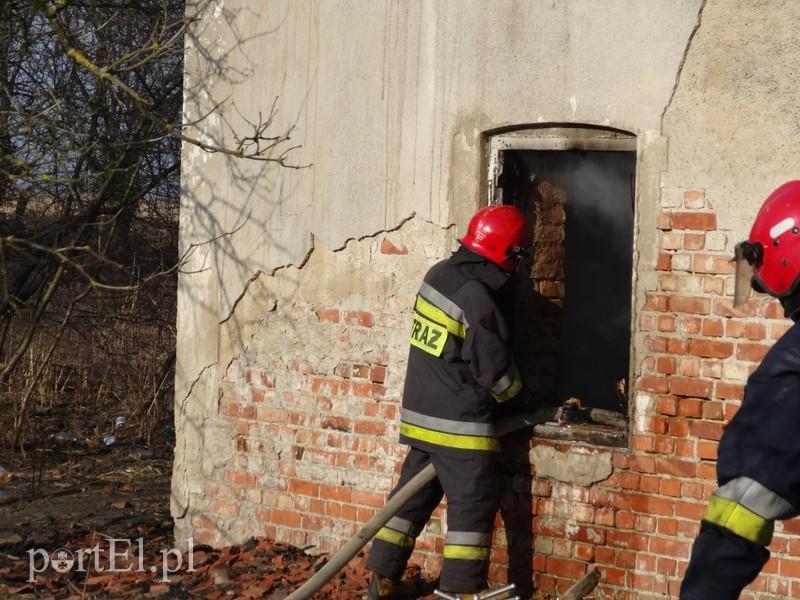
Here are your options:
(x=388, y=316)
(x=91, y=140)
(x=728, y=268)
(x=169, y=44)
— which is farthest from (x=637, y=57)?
(x=91, y=140)

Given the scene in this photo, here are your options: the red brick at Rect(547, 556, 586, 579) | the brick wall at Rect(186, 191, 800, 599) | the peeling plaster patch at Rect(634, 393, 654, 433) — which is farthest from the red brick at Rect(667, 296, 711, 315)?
the red brick at Rect(547, 556, 586, 579)

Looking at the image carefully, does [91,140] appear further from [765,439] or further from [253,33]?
[765,439]

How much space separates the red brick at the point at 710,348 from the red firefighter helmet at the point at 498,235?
949 mm

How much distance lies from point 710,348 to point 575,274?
8.08ft

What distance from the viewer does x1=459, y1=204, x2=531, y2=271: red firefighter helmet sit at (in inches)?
201

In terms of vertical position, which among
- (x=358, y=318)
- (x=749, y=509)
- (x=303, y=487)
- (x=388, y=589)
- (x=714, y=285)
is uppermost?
(x=714, y=285)

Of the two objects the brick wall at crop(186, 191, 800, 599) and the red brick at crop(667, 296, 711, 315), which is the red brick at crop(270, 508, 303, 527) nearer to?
the brick wall at crop(186, 191, 800, 599)

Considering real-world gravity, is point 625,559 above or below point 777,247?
below

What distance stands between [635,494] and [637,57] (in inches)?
82.8

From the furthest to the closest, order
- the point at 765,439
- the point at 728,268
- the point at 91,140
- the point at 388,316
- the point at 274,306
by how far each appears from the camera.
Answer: the point at 91,140 → the point at 274,306 → the point at 388,316 → the point at 728,268 → the point at 765,439

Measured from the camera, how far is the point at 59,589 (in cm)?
580

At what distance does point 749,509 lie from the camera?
261 cm

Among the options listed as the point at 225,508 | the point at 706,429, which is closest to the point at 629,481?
the point at 706,429

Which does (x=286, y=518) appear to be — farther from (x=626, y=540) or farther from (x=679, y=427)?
(x=679, y=427)
